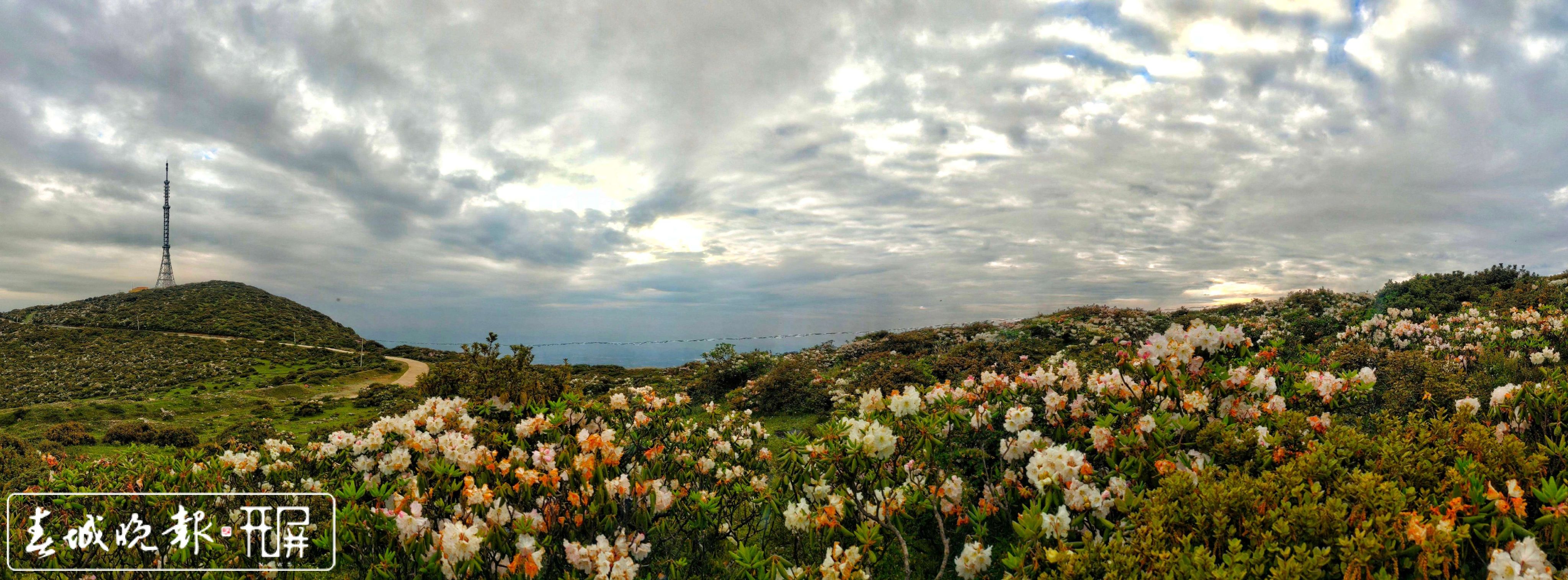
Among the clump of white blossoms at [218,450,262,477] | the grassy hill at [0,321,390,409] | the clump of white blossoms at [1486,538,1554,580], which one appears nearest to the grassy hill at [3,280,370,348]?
the grassy hill at [0,321,390,409]

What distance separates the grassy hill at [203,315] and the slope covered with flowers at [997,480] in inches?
3210

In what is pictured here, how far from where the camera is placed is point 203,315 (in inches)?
3024

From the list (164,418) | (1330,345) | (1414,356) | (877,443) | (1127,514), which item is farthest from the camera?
(164,418)

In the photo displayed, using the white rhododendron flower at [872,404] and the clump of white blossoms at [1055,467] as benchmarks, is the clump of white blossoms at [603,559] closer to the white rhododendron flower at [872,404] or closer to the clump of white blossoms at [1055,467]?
the white rhododendron flower at [872,404]

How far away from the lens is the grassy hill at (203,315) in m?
70.3

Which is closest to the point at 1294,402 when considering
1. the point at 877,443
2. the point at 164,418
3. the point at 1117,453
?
the point at 1117,453

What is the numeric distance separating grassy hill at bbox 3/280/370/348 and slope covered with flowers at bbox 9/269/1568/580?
81.5 m

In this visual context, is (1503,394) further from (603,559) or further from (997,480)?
(603,559)

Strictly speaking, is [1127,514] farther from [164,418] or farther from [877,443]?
[164,418]

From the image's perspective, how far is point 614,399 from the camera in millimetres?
4918

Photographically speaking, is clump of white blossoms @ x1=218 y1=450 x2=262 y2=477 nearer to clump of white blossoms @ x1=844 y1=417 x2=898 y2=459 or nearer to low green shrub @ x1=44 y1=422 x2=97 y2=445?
clump of white blossoms @ x1=844 y1=417 x2=898 y2=459

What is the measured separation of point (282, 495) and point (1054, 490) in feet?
20.7

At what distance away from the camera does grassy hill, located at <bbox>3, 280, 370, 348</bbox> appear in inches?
2768

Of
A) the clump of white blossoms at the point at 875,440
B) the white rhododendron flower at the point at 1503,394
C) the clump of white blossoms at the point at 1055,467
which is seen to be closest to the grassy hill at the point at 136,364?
the clump of white blossoms at the point at 875,440
